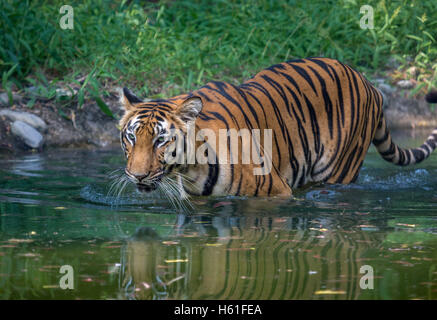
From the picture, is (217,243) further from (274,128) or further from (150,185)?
(274,128)

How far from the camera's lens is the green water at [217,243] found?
312 centimetres

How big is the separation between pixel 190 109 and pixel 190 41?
4873 mm

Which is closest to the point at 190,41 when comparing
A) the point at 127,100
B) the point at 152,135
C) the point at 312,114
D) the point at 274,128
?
the point at 312,114

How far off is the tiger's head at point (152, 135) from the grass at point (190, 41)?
337 cm

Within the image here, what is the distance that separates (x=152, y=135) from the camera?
4.54 m

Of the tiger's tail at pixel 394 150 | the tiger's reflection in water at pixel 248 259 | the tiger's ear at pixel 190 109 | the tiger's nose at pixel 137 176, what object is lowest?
the tiger's reflection in water at pixel 248 259

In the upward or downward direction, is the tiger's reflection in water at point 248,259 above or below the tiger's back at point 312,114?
below

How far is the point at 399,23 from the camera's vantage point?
10164 mm

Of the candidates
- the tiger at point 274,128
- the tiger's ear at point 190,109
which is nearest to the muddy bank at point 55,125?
the tiger at point 274,128

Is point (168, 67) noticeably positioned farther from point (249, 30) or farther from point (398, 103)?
point (398, 103)

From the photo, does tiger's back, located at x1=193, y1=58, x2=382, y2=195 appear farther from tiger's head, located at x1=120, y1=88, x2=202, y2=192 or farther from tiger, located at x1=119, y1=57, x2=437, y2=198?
tiger's head, located at x1=120, y1=88, x2=202, y2=192

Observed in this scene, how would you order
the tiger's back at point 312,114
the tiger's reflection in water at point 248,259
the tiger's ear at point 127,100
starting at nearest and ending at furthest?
the tiger's reflection in water at point 248,259 < the tiger's ear at point 127,100 < the tiger's back at point 312,114

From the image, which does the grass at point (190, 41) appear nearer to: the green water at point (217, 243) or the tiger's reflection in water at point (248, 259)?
the green water at point (217, 243)
